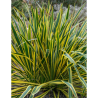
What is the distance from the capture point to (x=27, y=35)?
4.08ft

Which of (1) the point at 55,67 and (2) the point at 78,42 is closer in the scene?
(1) the point at 55,67

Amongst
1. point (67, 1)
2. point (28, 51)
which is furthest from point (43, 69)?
point (67, 1)

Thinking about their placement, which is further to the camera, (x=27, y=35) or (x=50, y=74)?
(x=27, y=35)

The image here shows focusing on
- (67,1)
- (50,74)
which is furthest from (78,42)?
(67,1)

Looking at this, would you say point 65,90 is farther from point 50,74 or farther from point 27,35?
point 27,35

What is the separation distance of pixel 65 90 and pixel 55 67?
1.04 ft
